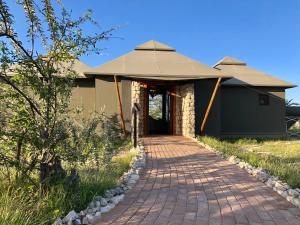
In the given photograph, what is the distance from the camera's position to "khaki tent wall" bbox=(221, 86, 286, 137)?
1650 cm

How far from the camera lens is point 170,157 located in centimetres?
834

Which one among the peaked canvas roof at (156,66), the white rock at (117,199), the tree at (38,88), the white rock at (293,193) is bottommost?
the white rock at (117,199)

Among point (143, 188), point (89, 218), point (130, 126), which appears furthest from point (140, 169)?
point (130, 126)

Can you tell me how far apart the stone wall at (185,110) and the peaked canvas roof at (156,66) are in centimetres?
80

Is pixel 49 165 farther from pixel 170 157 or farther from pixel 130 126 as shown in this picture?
pixel 130 126

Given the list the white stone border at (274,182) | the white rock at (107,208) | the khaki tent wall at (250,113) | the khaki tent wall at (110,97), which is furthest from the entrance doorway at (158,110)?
the white rock at (107,208)

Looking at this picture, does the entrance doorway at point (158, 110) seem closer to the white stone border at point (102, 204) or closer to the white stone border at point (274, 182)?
the white stone border at point (274, 182)

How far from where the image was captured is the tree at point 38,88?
4.17 meters

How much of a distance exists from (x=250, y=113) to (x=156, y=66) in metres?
6.17

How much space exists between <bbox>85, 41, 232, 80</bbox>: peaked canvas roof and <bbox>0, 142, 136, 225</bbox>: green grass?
755 cm

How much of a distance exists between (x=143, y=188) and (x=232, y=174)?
208 cm

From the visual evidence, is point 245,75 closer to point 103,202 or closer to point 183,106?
point 183,106

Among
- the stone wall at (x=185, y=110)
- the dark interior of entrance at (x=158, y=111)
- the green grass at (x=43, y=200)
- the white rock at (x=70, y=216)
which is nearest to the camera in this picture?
the green grass at (x=43, y=200)

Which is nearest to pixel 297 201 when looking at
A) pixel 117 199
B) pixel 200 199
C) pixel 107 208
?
pixel 200 199
